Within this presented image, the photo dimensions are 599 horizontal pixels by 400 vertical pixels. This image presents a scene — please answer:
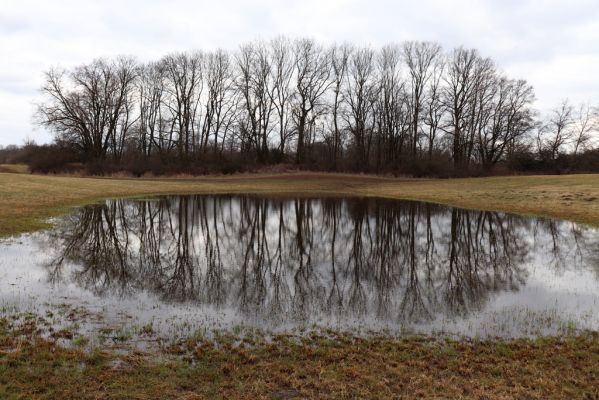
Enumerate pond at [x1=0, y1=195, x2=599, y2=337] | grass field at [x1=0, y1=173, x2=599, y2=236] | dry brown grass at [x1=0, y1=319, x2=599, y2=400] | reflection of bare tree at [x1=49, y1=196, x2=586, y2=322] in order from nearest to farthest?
1. dry brown grass at [x1=0, y1=319, x2=599, y2=400]
2. pond at [x1=0, y1=195, x2=599, y2=337]
3. reflection of bare tree at [x1=49, y1=196, x2=586, y2=322]
4. grass field at [x1=0, y1=173, x2=599, y2=236]

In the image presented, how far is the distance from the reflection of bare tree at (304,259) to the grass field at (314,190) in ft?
8.66

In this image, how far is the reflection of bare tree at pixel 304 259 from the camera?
Answer: 851 cm

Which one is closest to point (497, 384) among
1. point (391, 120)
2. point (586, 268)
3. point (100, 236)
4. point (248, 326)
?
point (248, 326)

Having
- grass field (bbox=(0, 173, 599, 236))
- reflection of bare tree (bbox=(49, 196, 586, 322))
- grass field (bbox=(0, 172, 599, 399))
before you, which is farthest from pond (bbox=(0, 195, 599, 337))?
grass field (bbox=(0, 173, 599, 236))

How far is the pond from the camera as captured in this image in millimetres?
7293

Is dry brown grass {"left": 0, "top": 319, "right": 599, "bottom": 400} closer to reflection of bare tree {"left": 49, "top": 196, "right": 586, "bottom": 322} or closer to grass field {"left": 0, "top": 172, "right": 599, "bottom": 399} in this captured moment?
grass field {"left": 0, "top": 172, "right": 599, "bottom": 399}

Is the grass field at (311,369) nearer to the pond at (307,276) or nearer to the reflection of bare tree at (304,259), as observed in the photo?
the pond at (307,276)

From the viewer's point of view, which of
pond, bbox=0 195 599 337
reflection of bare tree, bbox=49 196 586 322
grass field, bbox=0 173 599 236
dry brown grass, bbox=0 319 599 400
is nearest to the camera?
dry brown grass, bbox=0 319 599 400

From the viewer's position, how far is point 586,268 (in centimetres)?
1154

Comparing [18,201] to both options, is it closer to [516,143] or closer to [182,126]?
[182,126]

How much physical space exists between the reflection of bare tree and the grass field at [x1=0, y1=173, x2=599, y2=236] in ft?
8.66

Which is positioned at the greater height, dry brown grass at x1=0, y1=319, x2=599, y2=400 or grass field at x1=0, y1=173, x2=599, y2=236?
grass field at x1=0, y1=173, x2=599, y2=236

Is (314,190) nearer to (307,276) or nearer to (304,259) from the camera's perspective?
(304,259)

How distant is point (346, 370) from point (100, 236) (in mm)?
12753
